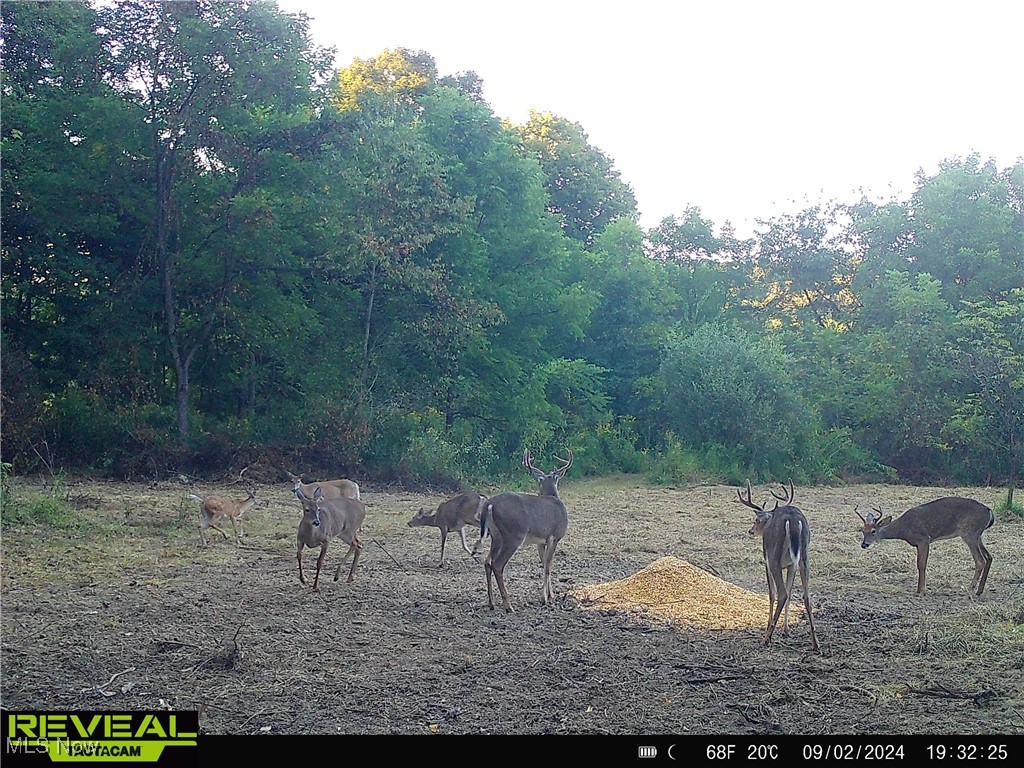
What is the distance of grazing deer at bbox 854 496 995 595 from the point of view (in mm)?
10617

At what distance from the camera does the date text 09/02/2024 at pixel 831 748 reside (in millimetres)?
5445

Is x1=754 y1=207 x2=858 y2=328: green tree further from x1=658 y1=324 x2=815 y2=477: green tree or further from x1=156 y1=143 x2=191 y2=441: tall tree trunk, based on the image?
x1=156 y1=143 x2=191 y2=441: tall tree trunk

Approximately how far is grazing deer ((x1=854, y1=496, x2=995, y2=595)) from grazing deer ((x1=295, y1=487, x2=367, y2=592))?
578 cm

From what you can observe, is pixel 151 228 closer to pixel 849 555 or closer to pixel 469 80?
pixel 469 80

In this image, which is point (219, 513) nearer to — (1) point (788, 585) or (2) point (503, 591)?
(2) point (503, 591)

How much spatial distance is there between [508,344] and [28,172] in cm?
1173

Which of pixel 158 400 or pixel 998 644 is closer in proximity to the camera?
pixel 998 644

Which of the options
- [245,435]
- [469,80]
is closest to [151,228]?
[245,435]

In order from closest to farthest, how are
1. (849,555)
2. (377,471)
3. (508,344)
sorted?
(849,555)
(377,471)
(508,344)

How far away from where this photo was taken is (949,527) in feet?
36.2

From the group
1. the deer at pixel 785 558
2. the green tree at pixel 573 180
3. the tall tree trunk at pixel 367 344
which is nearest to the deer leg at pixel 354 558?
the deer at pixel 785 558

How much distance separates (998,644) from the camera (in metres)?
7.83
